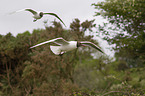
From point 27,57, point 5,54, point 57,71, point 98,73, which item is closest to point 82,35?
point 57,71

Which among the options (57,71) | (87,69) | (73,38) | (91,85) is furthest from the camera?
(87,69)

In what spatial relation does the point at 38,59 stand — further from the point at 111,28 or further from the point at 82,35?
the point at 111,28

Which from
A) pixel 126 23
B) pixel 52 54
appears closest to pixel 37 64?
pixel 52 54

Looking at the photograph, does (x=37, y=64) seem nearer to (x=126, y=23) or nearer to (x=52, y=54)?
(x=52, y=54)

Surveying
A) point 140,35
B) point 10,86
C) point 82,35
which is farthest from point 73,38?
point 10,86

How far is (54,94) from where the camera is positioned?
8578 mm

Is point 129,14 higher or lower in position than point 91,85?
higher

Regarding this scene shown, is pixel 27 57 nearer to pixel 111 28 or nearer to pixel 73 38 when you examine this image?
pixel 73 38

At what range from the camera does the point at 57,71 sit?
930 centimetres

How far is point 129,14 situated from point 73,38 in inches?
129

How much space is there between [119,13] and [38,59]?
196 inches

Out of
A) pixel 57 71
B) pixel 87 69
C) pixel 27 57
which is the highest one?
pixel 27 57

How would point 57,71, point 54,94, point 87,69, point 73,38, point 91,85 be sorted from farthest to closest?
point 87,69
point 91,85
point 73,38
point 57,71
point 54,94

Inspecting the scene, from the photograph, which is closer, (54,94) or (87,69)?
(54,94)
